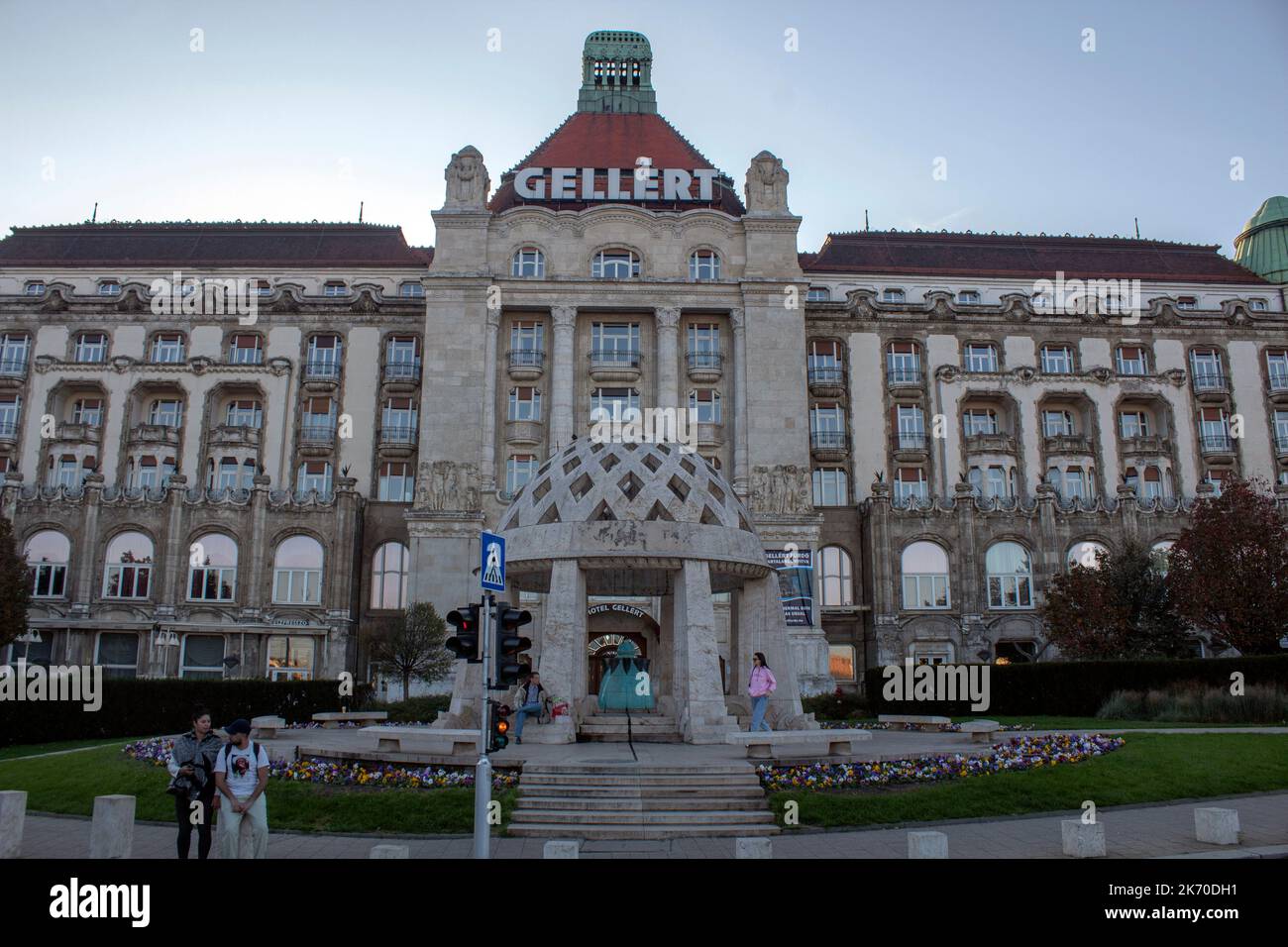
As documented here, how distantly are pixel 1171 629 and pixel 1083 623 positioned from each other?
4222 mm

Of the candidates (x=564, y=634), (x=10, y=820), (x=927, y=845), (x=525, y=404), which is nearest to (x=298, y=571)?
(x=525, y=404)

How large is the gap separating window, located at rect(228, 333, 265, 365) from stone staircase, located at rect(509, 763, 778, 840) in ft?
172

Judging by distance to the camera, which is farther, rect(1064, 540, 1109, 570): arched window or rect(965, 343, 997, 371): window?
rect(965, 343, 997, 371): window

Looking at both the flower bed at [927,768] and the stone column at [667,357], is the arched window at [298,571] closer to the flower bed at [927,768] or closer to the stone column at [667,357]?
the stone column at [667,357]

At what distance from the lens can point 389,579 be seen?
5844 centimetres

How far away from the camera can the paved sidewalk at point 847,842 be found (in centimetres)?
1433

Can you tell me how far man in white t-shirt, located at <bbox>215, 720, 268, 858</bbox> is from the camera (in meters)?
12.6

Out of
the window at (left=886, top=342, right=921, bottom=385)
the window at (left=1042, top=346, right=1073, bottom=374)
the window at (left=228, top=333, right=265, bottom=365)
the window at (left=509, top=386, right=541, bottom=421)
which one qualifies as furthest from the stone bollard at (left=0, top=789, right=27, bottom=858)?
the window at (left=1042, top=346, right=1073, bottom=374)

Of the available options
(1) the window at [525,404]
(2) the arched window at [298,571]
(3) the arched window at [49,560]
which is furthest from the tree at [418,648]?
(3) the arched window at [49,560]

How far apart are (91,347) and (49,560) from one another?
51.7 feet

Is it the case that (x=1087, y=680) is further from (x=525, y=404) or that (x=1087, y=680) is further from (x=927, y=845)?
(x=525, y=404)

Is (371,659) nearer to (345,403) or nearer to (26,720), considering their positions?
(345,403)

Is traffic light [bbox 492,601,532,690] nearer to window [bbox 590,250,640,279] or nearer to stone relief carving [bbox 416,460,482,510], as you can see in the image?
stone relief carving [bbox 416,460,482,510]
